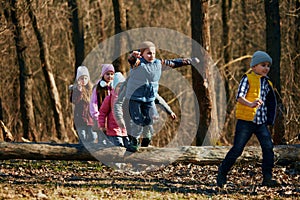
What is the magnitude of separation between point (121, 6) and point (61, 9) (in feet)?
30.4

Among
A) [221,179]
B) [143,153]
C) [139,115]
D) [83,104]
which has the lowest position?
[221,179]

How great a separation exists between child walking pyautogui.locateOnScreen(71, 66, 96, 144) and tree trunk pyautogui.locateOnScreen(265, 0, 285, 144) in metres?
3.77

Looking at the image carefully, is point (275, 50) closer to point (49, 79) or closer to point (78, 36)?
point (78, 36)

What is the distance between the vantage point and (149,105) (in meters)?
10.2

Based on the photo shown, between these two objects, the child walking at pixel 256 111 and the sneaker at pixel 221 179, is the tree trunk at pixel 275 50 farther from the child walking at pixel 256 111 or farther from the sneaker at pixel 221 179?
the sneaker at pixel 221 179

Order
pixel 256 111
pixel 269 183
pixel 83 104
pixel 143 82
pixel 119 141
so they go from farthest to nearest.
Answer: pixel 83 104 < pixel 119 141 < pixel 143 82 < pixel 269 183 < pixel 256 111

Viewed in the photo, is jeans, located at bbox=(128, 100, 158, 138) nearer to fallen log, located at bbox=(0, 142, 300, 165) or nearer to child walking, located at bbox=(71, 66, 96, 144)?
fallen log, located at bbox=(0, 142, 300, 165)

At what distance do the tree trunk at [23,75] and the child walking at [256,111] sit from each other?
36.6 feet

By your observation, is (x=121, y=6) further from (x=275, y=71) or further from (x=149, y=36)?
(x=149, y=36)

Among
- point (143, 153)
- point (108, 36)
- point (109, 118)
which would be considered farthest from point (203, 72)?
point (108, 36)

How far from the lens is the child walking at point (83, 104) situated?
12.8m

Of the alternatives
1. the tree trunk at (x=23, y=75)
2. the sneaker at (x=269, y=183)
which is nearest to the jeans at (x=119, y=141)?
the sneaker at (x=269, y=183)

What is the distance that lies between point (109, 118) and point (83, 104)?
160 centimetres

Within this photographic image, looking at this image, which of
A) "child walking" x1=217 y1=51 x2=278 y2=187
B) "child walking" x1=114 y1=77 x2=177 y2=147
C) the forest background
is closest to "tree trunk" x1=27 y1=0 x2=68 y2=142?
the forest background
